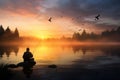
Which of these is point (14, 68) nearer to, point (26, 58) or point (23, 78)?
point (26, 58)

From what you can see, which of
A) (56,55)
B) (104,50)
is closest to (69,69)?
(56,55)

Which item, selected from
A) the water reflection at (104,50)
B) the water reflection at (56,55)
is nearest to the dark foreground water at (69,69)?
the water reflection at (56,55)

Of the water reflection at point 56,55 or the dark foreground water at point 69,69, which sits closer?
the dark foreground water at point 69,69

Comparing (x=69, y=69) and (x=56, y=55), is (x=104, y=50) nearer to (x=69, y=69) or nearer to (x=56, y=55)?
(x=56, y=55)

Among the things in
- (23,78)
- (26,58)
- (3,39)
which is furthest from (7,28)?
(23,78)

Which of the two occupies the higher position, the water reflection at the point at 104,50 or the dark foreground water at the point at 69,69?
the water reflection at the point at 104,50

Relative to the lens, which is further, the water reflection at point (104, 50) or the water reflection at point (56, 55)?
the water reflection at point (104, 50)

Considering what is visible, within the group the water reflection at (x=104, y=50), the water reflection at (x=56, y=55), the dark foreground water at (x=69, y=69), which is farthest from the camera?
the water reflection at (x=104, y=50)

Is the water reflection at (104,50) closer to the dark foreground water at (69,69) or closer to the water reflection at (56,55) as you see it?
the water reflection at (56,55)

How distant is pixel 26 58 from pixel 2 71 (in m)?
13.9

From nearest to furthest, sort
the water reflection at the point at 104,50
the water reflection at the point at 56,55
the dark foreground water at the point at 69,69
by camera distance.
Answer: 1. the dark foreground water at the point at 69,69
2. the water reflection at the point at 56,55
3. the water reflection at the point at 104,50

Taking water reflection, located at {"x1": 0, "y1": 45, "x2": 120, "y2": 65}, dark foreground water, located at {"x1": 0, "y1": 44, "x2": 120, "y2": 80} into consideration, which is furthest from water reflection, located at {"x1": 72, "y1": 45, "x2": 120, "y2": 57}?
dark foreground water, located at {"x1": 0, "y1": 44, "x2": 120, "y2": 80}

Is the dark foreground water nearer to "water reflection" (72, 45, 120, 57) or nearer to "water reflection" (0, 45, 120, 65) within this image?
"water reflection" (0, 45, 120, 65)

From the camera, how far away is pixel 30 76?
1458 inches
